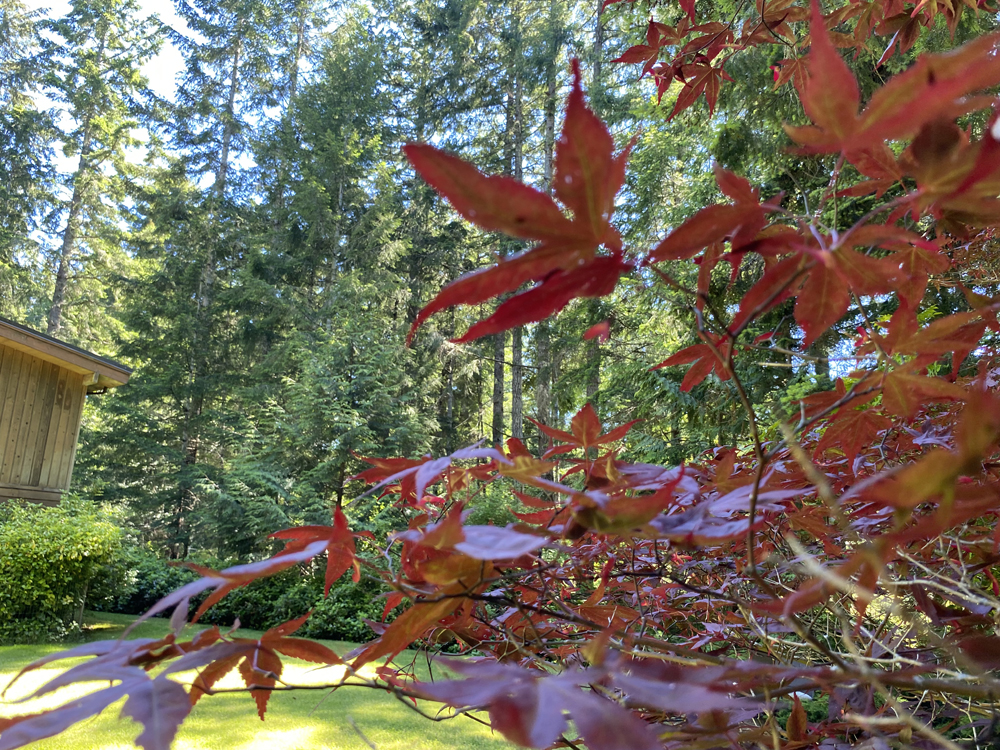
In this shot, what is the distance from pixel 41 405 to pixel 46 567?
8.49ft

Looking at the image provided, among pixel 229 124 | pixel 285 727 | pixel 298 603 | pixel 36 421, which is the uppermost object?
pixel 229 124

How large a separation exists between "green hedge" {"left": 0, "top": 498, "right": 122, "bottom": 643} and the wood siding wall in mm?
891

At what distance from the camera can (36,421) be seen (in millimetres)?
7707

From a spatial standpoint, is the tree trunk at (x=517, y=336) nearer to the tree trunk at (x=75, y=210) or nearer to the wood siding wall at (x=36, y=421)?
the wood siding wall at (x=36, y=421)

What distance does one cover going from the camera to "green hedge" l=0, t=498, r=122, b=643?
239 inches

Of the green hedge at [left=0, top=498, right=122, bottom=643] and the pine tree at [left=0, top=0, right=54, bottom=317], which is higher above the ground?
the pine tree at [left=0, top=0, right=54, bottom=317]

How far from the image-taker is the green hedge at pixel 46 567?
6.06 meters

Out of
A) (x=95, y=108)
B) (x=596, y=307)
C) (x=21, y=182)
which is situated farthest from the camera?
(x=95, y=108)

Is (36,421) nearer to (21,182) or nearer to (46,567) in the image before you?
(46,567)

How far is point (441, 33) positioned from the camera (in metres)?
14.9

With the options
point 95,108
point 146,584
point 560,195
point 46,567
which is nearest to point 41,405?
point 46,567

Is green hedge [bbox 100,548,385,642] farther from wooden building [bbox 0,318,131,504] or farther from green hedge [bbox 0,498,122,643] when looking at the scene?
wooden building [bbox 0,318,131,504]

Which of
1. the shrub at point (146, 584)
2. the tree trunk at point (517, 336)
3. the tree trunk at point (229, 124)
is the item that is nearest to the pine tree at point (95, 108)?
the tree trunk at point (229, 124)

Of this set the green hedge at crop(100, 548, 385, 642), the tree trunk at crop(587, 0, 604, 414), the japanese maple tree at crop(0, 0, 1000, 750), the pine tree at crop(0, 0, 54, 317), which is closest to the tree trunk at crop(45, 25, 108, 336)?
the pine tree at crop(0, 0, 54, 317)
